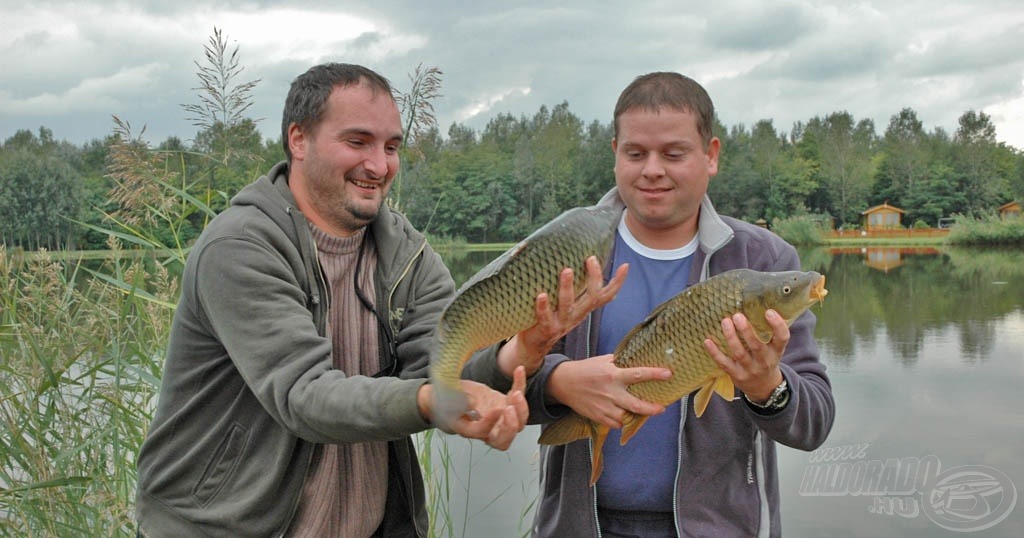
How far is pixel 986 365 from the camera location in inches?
466

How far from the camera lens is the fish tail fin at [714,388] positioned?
1.76m

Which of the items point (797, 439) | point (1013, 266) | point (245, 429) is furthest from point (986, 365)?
point (1013, 266)

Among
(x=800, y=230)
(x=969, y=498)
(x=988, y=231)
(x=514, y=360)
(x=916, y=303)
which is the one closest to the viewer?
(x=514, y=360)

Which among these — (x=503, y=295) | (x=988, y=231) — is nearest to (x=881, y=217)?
(x=988, y=231)

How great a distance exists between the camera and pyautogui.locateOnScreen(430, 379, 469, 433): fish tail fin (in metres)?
1.48

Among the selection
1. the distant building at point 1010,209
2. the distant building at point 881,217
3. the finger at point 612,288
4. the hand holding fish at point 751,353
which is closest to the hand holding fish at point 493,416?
the finger at point 612,288

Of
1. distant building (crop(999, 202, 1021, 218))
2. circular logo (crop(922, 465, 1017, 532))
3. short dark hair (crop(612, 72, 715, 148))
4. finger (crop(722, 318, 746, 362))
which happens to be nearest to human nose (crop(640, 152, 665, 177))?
short dark hair (crop(612, 72, 715, 148))

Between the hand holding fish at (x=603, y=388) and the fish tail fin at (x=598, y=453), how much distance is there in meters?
0.05

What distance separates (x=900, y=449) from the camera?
8.45m

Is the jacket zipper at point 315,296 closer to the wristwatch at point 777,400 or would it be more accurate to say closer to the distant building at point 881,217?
the wristwatch at point 777,400

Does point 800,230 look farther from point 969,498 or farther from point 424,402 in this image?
point 424,402

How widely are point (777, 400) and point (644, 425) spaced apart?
35 centimetres

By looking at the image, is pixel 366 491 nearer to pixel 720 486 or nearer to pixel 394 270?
pixel 394 270

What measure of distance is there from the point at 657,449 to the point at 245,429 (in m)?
0.96
